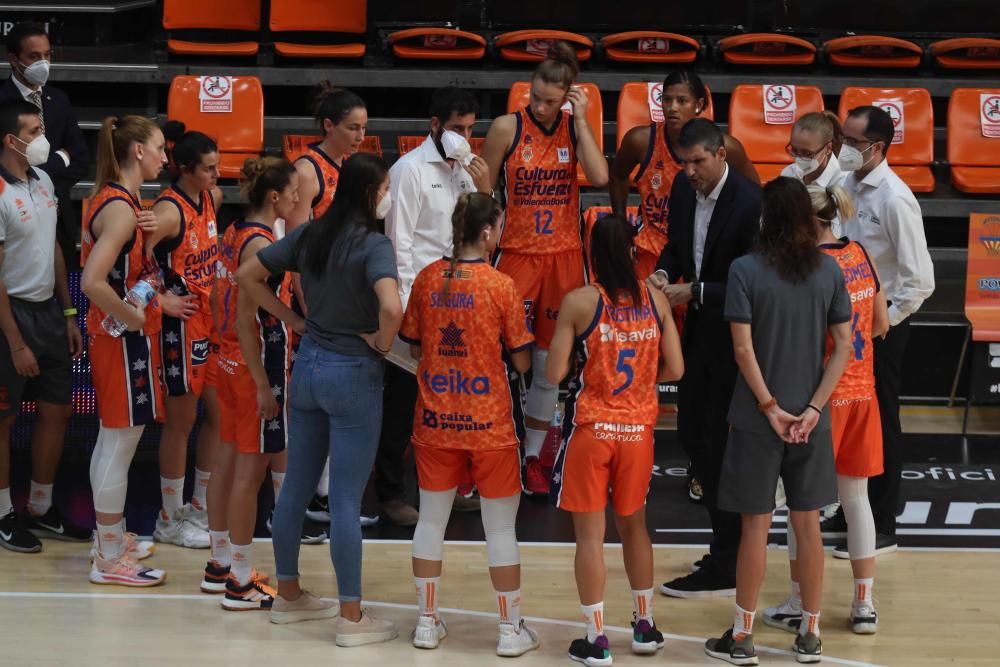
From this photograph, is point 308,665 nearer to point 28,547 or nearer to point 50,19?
point 28,547

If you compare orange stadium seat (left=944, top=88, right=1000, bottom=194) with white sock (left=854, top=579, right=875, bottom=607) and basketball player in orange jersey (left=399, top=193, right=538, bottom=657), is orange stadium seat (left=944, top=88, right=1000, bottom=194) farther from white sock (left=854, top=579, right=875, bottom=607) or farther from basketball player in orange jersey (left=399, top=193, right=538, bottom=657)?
basketball player in orange jersey (left=399, top=193, right=538, bottom=657)

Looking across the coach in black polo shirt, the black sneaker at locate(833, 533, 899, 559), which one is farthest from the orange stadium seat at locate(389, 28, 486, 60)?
the black sneaker at locate(833, 533, 899, 559)

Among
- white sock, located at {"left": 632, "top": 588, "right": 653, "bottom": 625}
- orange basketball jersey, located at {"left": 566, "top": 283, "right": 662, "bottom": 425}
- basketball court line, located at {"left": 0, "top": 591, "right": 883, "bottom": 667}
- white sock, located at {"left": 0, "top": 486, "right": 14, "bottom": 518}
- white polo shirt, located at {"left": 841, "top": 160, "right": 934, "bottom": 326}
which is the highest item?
white polo shirt, located at {"left": 841, "top": 160, "right": 934, "bottom": 326}

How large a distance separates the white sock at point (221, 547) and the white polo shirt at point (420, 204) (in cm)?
130

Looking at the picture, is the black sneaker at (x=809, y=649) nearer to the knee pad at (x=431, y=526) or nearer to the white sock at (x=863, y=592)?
the white sock at (x=863, y=592)

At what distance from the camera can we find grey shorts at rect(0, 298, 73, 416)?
219 inches

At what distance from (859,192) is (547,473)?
80.5 inches

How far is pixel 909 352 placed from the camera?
7.84 m

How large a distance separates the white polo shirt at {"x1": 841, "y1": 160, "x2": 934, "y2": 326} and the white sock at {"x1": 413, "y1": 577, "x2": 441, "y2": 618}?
2159 mm

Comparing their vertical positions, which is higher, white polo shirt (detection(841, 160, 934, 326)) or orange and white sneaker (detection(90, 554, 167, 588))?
white polo shirt (detection(841, 160, 934, 326))

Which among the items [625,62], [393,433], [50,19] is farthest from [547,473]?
[50,19]

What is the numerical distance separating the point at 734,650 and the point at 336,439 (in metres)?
1.54

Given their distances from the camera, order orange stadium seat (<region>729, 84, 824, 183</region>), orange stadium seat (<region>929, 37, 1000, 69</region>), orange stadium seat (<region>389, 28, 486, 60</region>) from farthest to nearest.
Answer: orange stadium seat (<region>929, 37, 1000, 69</region>), orange stadium seat (<region>389, 28, 486, 60</region>), orange stadium seat (<region>729, 84, 824, 183</region>)

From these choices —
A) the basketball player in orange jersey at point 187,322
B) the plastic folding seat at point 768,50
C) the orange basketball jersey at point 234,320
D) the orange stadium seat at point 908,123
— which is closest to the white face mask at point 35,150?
the basketball player in orange jersey at point 187,322
